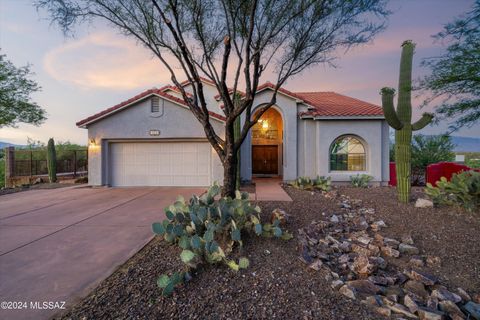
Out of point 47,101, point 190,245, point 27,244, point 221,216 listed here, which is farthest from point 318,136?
point 47,101

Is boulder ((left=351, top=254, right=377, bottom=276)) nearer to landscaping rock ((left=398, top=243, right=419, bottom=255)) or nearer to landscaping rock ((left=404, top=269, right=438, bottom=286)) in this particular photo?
landscaping rock ((left=404, top=269, right=438, bottom=286))

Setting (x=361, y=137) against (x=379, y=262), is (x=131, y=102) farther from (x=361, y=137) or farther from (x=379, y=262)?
(x=361, y=137)

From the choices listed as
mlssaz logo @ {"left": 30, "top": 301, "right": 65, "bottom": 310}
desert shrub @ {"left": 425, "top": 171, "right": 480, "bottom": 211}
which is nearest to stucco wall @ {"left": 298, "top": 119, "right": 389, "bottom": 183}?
desert shrub @ {"left": 425, "top": 171, "right": 480, "bottom": 211}

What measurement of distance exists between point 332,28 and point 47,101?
16.2m

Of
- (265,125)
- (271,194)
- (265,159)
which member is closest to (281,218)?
(271,194)

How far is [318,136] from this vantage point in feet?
37.3

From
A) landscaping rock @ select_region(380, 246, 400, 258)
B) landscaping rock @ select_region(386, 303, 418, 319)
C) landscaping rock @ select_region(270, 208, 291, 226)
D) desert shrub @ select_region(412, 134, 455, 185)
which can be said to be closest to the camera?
landscaping rock @ select_region(386, 303, 418, 319)

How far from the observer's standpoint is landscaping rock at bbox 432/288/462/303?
9.60 feet

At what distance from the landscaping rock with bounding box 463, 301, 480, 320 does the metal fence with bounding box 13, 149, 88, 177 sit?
20522 mm

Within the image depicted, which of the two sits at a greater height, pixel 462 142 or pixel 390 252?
pixel 462 142

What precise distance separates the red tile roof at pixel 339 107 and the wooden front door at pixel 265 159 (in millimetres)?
4334

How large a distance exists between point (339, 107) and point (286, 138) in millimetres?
3482

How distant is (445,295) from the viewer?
298cm

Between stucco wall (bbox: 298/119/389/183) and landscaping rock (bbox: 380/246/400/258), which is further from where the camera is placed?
stucco wall (bbox: 298/119/389/183)
